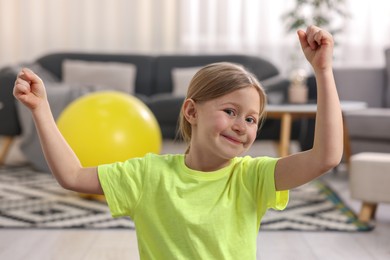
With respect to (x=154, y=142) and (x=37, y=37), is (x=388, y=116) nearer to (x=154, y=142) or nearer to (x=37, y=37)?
(x=154, y=142)

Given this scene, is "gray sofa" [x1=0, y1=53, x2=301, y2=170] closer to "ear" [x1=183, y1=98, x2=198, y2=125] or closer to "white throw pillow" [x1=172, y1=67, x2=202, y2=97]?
"white throw pillow" [x1=172, y1=67, x2=202, y2=97]

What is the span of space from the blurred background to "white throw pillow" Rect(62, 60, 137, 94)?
0.81 m

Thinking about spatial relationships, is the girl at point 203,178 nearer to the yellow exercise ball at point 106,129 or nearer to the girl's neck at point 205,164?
the girl's neck at point 205,164

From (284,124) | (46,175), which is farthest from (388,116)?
(46,175)

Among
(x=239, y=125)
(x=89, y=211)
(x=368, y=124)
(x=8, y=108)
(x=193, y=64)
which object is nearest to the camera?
(x=239, y=125)

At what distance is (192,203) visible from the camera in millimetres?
1240

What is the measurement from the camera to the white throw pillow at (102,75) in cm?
543

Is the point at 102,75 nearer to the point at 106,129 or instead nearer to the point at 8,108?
the point at 8,108

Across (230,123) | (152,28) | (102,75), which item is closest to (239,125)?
(230,123)

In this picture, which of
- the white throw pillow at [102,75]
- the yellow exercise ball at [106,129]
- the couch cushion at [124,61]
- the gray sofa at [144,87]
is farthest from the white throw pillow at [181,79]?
the yellow exercise ball at [106,129]

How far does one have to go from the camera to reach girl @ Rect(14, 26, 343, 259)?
4.00 feet

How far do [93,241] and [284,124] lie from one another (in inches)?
73.5

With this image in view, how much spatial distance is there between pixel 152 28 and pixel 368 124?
116 inches

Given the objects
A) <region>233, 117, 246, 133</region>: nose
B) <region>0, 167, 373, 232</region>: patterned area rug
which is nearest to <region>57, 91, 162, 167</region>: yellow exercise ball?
<region>0, 167, 373, 232</region>: patterned area rug
